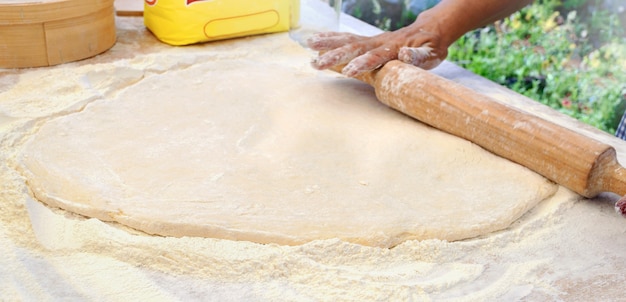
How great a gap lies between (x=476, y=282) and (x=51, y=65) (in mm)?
1555

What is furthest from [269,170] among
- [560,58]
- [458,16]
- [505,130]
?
[560,58]

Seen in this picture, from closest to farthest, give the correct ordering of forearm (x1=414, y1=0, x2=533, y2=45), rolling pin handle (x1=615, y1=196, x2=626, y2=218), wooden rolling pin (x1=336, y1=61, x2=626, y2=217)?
rolling pin handle (x1=615, y1=196, x2=626, y2=218), wooden rolling pin (x1=336, y1=61, x2=626, y2=217), forearm (x1=414, y1=0, x2=533, y2=45)

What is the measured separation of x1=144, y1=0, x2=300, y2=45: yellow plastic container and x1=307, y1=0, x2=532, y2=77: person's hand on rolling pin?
0.54m

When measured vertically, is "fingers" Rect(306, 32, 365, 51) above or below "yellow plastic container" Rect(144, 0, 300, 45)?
above

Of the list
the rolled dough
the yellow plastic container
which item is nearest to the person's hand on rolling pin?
the rolled dough

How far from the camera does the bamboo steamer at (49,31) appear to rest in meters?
1.98

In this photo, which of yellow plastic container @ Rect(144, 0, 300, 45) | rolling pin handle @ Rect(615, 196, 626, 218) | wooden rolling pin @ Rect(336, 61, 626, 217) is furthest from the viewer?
yellow plastic container @ Rect(144, 0, 300, 45)

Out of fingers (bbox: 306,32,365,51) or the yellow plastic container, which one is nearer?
fingers (bbox: 306,32,365,51)

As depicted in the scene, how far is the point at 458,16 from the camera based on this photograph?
2021 millimetres

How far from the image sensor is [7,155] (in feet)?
4.90

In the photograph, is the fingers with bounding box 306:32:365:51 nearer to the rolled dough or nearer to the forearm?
the rolled dough

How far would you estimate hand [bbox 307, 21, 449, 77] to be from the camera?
1782 mm

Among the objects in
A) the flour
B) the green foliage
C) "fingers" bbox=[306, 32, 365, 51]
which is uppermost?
"fingers" bbox=[306, 32, 365, 51]

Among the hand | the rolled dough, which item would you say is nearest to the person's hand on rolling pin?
the hand
